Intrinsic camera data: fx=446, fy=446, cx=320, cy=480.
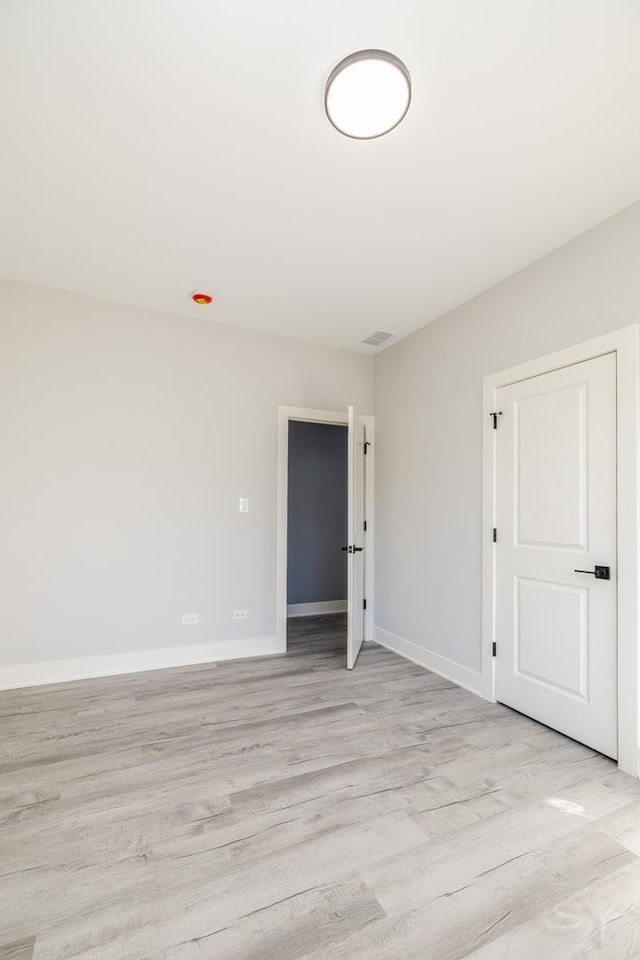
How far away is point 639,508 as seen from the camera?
7.07 ft

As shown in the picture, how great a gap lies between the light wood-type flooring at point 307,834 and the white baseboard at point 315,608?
2491mm

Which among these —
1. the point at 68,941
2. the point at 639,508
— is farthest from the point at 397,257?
the point at 68,941

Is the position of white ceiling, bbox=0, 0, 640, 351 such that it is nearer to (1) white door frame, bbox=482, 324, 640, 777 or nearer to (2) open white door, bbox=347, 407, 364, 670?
(1) white door frame, bbox=482, 324, 640, 777

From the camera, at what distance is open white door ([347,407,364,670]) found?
358 cm

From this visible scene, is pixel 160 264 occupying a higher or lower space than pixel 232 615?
higher

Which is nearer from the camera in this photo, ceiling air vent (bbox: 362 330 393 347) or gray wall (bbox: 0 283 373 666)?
gray wall (bbox: 0 283 373 666)

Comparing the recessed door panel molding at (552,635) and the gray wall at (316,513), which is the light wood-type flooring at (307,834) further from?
the gray wall at (316,513)

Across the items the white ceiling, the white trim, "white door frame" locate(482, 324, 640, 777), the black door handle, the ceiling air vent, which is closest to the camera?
the white ceiling

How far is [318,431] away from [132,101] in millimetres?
4077

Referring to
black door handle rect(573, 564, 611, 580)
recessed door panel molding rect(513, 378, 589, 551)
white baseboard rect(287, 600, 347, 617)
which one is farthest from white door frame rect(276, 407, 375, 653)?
black door handle rect(573, 564, 611, 580)

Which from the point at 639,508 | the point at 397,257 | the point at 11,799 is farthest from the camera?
the point at 397,257

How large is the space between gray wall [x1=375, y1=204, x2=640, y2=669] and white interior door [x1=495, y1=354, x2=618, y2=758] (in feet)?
0.79

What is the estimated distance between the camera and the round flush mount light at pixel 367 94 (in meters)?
1.51

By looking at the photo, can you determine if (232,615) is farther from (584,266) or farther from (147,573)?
(584,266)
